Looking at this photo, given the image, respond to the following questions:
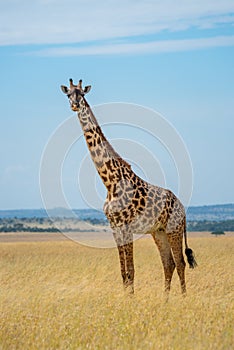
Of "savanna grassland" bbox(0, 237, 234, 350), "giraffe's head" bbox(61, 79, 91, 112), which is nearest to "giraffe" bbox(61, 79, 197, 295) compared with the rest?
"giraffe's head" bbox(61, 79, 91, 112)

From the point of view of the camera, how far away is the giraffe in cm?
1325

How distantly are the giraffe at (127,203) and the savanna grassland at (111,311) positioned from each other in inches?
29.9

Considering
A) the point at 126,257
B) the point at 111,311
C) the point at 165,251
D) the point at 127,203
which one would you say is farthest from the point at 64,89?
the point at 111,311

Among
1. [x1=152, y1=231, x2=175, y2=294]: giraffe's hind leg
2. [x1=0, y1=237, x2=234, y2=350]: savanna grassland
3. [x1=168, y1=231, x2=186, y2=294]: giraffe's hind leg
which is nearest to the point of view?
[x1=0, y1=237, x2=234, y2=350]: savanna grassland

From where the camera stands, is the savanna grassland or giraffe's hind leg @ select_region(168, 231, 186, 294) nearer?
the savanna grassland

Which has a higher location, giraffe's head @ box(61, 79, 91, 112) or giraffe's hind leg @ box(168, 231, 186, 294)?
giraffe's head @ box(61, 79, 91, 112)

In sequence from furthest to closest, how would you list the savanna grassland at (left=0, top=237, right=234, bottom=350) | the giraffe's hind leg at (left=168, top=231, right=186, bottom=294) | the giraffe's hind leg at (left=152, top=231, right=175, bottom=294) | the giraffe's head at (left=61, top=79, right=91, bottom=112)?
the giraffe's hind leg at (left=152, top=231, right=175, bottom=294) < the giraffe's hind leg at (left=168, top=231, right=186, bottom=294) < the giraffe's head at (left=61, top=79, right=91, bottom=112) < the savanna grassland at (left=0, top=237, right=234, bottom=350)

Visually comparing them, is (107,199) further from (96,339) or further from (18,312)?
(96,339)

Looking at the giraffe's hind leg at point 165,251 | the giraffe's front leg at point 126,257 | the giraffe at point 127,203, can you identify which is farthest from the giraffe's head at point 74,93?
the giraffe's hind leg at point 165,251

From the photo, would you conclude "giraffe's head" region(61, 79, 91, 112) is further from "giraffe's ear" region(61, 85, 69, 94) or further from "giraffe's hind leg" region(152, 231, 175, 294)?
"giraffe's hind leg" region(152, 231, 175, 294)

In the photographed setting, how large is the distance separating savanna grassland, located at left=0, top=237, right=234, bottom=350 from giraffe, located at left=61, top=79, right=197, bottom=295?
0.76 meters

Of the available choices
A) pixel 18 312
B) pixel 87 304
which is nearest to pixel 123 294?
pixel 87 304

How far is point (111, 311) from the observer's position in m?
11.4

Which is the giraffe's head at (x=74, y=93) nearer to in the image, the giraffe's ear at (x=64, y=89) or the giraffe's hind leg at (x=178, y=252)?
the giraffe's ear at (x=64, y=89)
